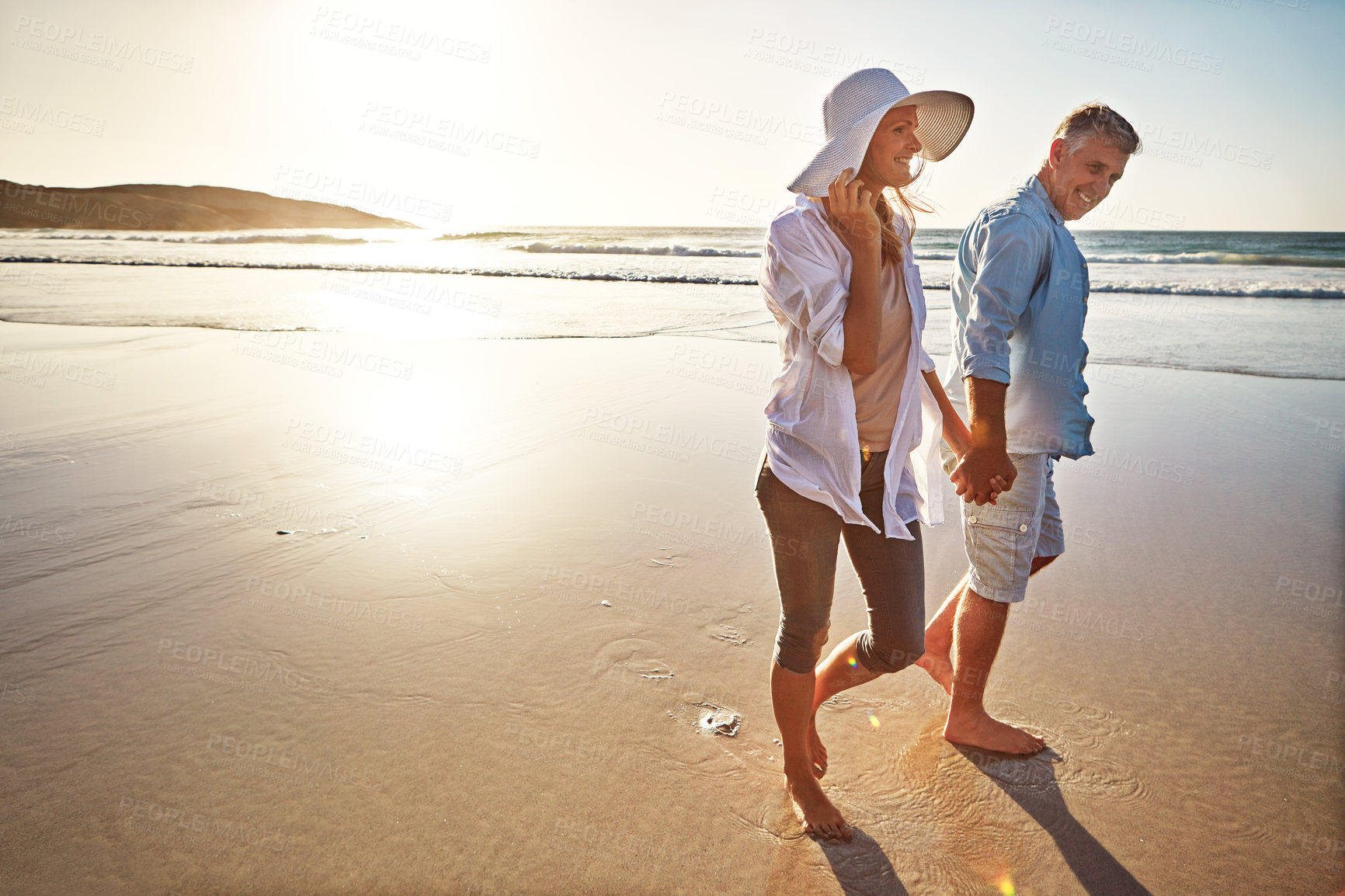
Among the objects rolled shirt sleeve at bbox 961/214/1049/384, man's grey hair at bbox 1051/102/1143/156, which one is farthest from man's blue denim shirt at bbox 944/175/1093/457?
man's grey hair at bbox 1051/102/1143/156

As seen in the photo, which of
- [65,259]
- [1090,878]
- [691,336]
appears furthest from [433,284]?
[1090,878]

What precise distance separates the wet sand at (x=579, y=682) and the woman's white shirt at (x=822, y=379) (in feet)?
3.34

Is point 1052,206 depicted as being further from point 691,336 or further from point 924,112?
point 691,336

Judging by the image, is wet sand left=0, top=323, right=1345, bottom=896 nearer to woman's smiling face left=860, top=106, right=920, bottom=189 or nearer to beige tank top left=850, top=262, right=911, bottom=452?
beige tank top left=850, top=262, right=911, bottom=452

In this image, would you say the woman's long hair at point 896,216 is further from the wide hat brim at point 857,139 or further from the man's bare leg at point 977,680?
the man's bare leg at point 977,680

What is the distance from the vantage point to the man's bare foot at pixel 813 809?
7.25 ft

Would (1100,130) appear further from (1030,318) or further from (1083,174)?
(1030,318)

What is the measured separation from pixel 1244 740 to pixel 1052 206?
6.26ft

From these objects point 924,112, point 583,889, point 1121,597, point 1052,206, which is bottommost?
point 583,889

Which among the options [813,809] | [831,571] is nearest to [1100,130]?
[831,571]

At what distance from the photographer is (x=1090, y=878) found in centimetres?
210

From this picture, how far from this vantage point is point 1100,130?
235 cm

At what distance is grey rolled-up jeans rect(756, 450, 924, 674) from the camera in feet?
6.75

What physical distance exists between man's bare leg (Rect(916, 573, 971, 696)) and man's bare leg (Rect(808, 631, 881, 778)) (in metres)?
0.56
